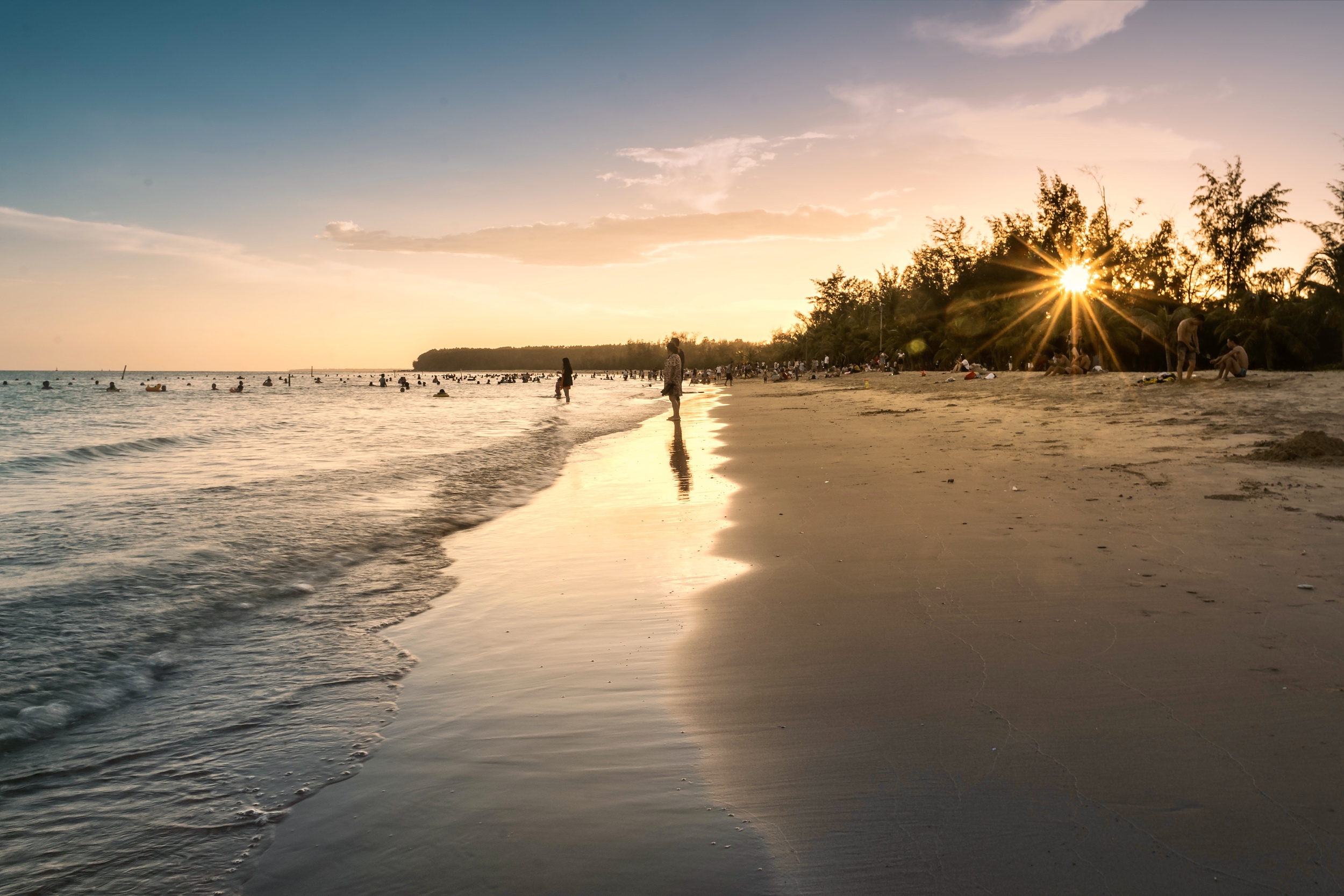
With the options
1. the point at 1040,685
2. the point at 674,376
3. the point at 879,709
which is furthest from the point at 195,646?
the point at 674,376

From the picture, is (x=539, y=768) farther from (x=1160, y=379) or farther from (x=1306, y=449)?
(x=1160, y=379)

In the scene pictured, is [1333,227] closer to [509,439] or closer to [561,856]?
[509,439]

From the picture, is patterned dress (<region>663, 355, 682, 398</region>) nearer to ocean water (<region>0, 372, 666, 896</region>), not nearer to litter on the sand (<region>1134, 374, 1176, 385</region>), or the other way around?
ocean water (<region>0, 372, 666, 896</region>)

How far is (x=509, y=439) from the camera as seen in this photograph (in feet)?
68.0

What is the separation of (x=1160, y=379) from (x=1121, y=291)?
26.7 meters

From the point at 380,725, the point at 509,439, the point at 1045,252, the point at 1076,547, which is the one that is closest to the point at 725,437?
the point at 509,439

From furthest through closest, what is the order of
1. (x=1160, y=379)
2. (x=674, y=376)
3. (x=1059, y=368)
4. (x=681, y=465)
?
(x=1059, y=368) < (x=674, y=376) < (x=1160, y=379) < (x=681, y=465)

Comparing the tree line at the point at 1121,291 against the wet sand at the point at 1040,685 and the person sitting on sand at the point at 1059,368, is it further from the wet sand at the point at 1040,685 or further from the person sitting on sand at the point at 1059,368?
the wet sand at the point at 1040,685

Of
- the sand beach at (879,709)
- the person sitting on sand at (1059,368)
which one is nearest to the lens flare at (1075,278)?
A: the person sitting on sand at (1059,368)

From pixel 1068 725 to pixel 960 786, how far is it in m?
0.76

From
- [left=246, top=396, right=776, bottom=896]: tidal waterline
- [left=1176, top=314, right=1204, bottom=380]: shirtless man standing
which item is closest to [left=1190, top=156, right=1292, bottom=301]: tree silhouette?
[left=1176, top=314, right=1204, bottom=380]: shirtless man standing

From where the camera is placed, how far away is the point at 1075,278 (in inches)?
1695

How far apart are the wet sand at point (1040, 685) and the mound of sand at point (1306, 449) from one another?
51 centimetres

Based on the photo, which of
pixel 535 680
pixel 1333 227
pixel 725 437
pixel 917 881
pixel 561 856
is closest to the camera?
pixel 917 881
